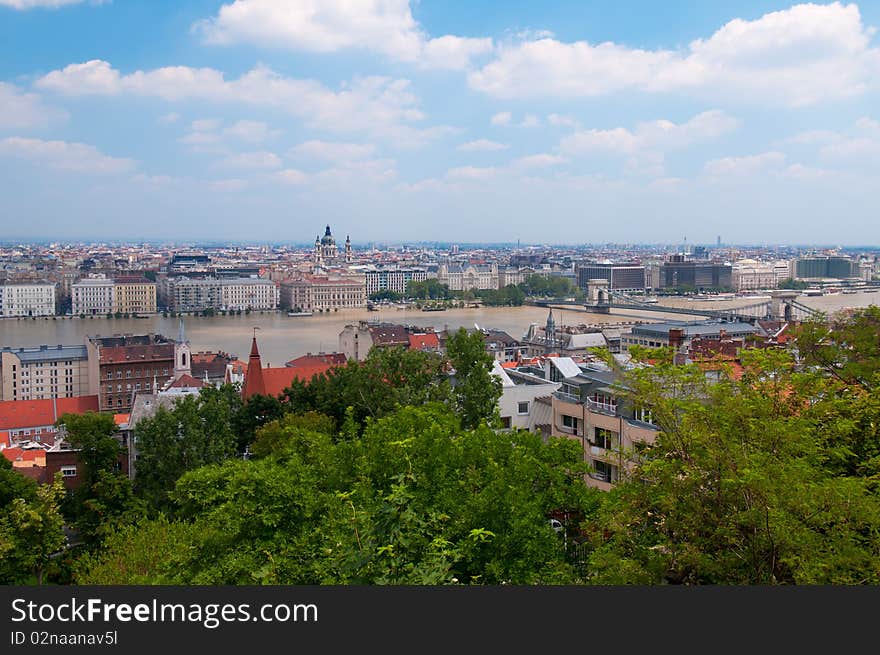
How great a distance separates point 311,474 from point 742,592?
2.08 m

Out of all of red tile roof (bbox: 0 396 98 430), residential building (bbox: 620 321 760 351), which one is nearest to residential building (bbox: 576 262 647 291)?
residential building (bbox: 620 321 760 351)

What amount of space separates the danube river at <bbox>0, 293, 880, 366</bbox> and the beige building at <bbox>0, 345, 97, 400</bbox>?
3.15 meters

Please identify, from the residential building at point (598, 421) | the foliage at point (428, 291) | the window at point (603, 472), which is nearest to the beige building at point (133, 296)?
the foliage at point (428, 291)

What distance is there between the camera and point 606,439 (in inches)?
179

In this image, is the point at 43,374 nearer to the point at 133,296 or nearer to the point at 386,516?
the point at 386,516

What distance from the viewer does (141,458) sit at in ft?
17.9

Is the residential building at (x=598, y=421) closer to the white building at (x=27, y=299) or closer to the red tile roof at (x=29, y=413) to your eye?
the red tile roof at (x=29, y=413)

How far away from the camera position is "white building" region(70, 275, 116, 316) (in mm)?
26547

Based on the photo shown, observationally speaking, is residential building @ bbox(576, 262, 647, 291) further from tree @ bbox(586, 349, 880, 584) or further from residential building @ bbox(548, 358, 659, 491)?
tree @ bbox(586, 349, 880, 584)

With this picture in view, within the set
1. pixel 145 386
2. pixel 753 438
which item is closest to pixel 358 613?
pixel 753 438

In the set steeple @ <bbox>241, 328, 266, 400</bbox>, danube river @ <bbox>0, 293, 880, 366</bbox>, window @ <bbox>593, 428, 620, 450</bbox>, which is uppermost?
window @ <bbox>593, 428, 620, 450</bbox>

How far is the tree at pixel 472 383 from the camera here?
16.9 ft

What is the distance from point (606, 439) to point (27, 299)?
80.4 feet

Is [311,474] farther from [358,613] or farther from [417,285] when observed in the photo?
[417,285]
